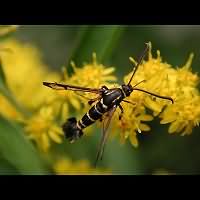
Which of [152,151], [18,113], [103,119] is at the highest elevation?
[103,119]

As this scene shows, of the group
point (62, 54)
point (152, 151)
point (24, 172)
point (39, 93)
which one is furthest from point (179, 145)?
point (62, 54)

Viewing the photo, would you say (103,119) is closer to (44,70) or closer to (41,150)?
(41,150)

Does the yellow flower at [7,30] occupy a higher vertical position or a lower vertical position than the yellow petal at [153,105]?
higher

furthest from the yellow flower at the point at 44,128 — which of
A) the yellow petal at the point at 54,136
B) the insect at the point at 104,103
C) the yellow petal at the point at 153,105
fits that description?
the yellow petal at the point at 153,105

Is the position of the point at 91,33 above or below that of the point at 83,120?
above

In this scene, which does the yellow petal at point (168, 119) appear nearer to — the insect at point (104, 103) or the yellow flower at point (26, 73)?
the insect at point (104, 103)

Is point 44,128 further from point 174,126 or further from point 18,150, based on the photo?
point 174,126
